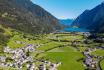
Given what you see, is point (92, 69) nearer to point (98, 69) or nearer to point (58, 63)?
point (98, 69)

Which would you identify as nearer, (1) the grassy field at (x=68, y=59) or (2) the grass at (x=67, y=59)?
(2) the grass at (x=67, y=59)

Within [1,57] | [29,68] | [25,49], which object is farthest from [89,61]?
[25,49]

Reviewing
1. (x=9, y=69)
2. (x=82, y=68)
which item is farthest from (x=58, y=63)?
(x=9, y=69)

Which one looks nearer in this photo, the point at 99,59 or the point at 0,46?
the point at 99,59

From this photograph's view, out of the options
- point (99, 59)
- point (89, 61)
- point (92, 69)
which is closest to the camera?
point (92, 69)

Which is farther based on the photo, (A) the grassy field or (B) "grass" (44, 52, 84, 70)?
(A) the grassy field

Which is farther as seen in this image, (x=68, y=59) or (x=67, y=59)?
(x=67, y=59)

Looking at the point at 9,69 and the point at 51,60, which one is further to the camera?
the point at 51,60

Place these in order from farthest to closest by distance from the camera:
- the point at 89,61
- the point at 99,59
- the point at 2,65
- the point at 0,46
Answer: the point at 0,46, the point at 99,59, the point at 89,61, the point at 2,65

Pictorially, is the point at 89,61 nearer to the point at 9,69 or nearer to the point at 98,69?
the point at 98,69
